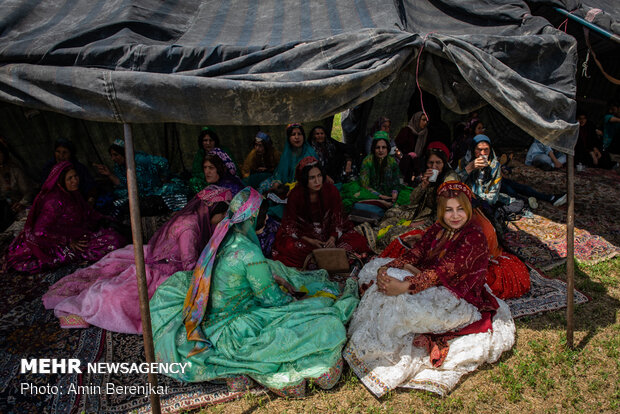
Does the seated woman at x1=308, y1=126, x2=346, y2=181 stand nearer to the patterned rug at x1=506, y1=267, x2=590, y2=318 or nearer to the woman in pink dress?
the woman in pink dress

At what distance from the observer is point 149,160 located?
6266 mm

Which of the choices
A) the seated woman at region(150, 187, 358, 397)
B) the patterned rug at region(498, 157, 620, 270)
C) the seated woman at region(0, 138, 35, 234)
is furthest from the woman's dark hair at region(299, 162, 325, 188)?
the seated woman at region(0, 138, 35, 234)

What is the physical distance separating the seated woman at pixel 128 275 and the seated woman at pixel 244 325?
0.52m

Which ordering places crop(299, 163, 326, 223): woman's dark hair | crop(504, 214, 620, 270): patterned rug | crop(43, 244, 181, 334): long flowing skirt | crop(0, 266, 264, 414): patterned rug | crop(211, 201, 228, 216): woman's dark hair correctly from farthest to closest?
crop(299, 163, 326, 223): woman's dark hair, crop(504, 214, 620, 270): patterned rug, crop(211, 201, 228, 216): woman's dark hair, crop(43, 244, 181, 334): long flowing skirt, crop(0, 266, 264, 414): patterned rug

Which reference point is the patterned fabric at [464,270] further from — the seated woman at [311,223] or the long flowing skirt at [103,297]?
the long flowing skirt at [103,297]

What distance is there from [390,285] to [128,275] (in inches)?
101

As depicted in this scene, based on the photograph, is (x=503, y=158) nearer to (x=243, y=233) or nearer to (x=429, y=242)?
(x=429, y=242)

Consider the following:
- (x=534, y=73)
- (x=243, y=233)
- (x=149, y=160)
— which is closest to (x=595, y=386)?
(x=534, y=73)

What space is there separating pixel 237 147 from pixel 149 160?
2.13 meters

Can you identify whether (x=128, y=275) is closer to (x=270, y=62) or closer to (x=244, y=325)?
(x=244, y=325)

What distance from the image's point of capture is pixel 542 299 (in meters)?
3.78

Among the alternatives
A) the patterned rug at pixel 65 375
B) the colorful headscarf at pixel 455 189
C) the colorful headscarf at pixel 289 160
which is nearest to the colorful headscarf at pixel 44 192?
the patterned rug at pixel 65 375

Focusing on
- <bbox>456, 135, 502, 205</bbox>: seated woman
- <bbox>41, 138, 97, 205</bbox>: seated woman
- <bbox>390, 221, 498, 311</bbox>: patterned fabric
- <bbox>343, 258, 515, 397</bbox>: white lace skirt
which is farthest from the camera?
<bbox>41, 138, 97, 205</bbox>: seated woman

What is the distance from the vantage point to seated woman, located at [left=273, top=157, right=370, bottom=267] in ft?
15.4
